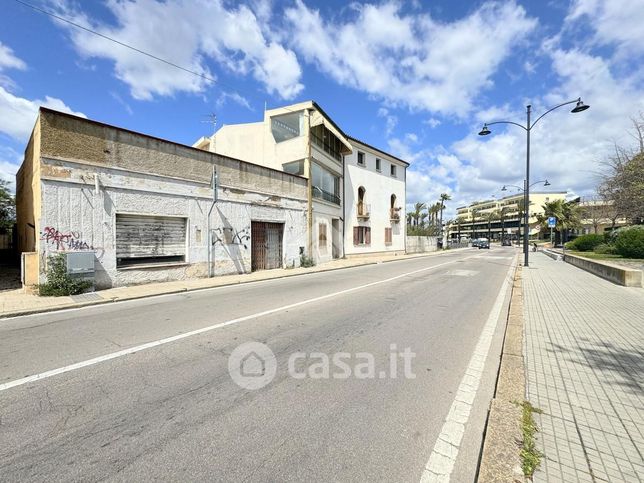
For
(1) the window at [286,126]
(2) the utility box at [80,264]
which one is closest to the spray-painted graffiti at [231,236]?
(2) the utility box at [80,264]

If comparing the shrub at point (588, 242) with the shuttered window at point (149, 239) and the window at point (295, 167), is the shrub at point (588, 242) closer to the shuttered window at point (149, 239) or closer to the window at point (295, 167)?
the window at point (295, 167)

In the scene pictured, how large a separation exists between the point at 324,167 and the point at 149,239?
13.8 metres

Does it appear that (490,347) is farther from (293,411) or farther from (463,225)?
(463,225)

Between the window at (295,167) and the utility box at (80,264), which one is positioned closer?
the utility box at (80,264)

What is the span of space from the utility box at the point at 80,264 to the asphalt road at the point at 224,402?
2840 millimetres

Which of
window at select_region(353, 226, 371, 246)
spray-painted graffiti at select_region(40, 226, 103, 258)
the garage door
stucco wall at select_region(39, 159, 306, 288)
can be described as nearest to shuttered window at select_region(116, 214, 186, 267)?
stucco wall at select_region(39, 159, 306, 288)

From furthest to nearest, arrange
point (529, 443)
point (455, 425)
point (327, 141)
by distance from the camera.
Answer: point (327, 141) < point (455, 425) < point (529, 443)

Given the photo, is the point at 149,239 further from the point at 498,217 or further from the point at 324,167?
the point at 498,217

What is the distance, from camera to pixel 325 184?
74.7ft

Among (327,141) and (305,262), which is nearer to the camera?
(305,262)

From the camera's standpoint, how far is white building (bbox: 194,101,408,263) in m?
19.8

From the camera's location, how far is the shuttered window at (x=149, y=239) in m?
10.7

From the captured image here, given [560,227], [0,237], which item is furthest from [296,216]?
[560,227]

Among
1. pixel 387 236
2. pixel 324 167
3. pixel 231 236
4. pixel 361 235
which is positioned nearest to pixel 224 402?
pixel 231 236
